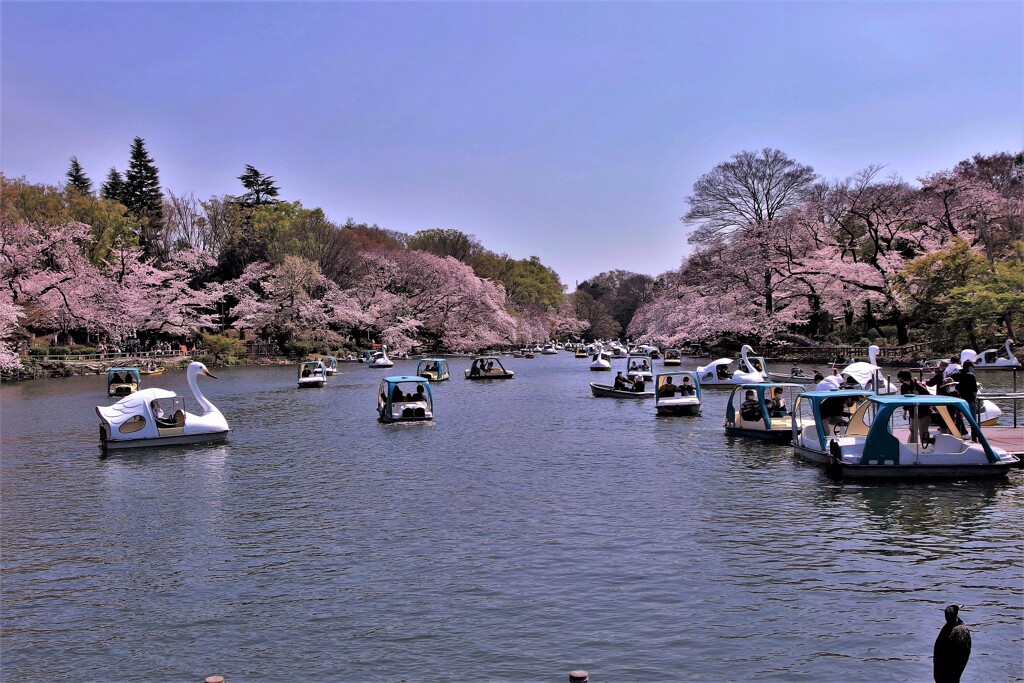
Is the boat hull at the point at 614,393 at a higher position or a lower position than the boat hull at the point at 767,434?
higher

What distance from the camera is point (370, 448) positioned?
2831cm

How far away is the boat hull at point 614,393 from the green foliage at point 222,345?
159 ft

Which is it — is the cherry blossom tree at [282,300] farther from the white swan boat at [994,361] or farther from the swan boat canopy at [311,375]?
the white swan boat at [994,361]

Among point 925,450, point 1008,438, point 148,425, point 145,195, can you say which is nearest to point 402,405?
point 148,425

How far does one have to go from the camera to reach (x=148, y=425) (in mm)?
27672

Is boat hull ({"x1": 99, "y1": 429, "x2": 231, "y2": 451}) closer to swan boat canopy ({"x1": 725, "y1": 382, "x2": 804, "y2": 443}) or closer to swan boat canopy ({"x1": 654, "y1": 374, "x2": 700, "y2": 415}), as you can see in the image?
swan boat canopy ({"x1": 725, "y1": 382, "x2": 804, "y2": 443})

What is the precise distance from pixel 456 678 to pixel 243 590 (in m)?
4.91

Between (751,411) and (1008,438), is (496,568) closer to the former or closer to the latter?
(1008,438)

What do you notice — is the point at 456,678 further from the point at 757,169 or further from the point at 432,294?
the point at 432,294

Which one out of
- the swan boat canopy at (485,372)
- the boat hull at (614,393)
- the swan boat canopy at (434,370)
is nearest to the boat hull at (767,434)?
the boat hull at (614,393)

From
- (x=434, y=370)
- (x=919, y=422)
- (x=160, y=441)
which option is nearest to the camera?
(x=919, y=422)

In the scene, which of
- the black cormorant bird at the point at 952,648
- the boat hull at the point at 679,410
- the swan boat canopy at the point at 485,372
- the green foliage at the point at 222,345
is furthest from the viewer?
the green foliage at the point at 222,345

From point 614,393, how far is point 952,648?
3852 cm

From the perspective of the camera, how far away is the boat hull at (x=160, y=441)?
27.4 metres
